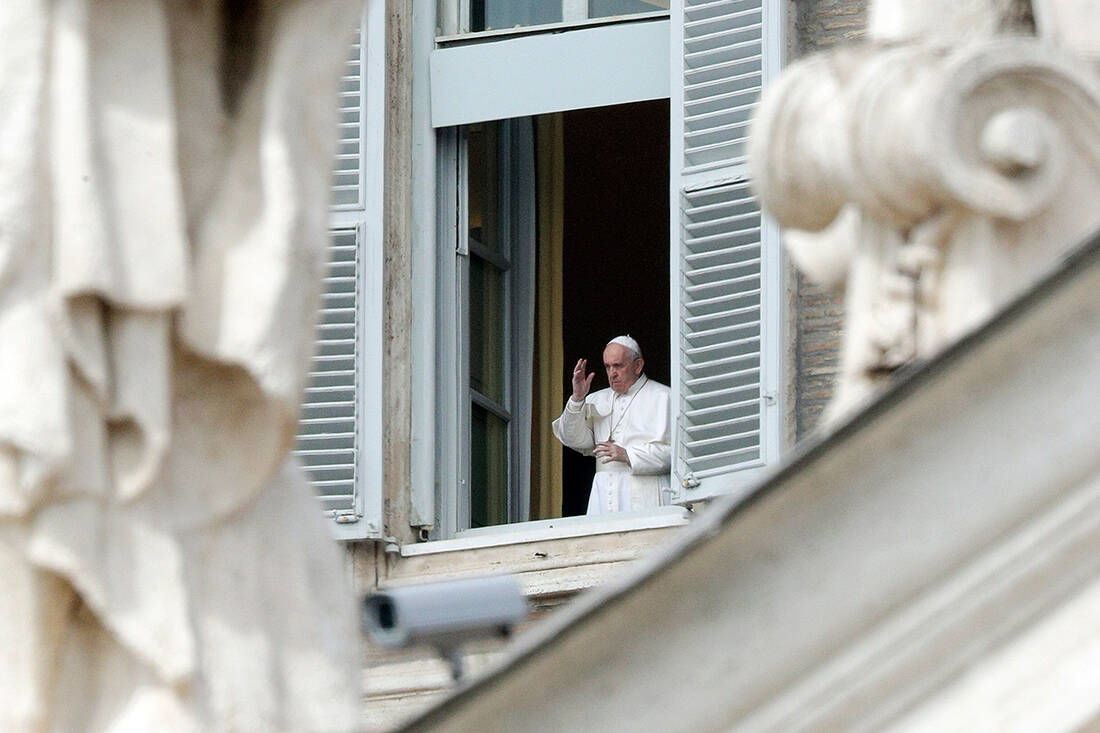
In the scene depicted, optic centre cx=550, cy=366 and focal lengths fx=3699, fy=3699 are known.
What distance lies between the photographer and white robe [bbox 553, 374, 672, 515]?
38.5 ft

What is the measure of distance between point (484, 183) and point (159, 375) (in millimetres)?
9012

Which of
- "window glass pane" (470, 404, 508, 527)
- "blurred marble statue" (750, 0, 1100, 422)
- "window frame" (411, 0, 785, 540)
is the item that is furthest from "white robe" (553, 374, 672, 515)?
"blurred marble statue" (750, 0, 1100, 422)

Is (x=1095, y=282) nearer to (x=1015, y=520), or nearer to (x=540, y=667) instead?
(x=1015, y=520)

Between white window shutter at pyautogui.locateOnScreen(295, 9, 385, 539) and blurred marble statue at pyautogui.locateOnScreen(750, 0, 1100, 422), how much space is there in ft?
27.1

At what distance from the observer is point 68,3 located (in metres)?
3.77

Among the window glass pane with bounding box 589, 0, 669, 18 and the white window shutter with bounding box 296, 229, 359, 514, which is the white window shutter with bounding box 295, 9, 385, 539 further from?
the window glass pane with bounding box 589, 0, 669, 18

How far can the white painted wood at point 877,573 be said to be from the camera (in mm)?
3012

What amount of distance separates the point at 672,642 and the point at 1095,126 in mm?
671

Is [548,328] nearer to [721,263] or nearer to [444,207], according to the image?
[444,207]

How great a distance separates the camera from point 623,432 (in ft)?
39.1

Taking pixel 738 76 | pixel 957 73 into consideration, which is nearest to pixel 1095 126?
pixel 957 73

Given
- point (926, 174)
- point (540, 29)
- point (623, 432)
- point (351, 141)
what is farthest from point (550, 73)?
point (926, 174)

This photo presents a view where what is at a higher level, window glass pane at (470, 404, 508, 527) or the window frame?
the window frame

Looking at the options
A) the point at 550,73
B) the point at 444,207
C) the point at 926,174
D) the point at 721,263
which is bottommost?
the point at 721,263
